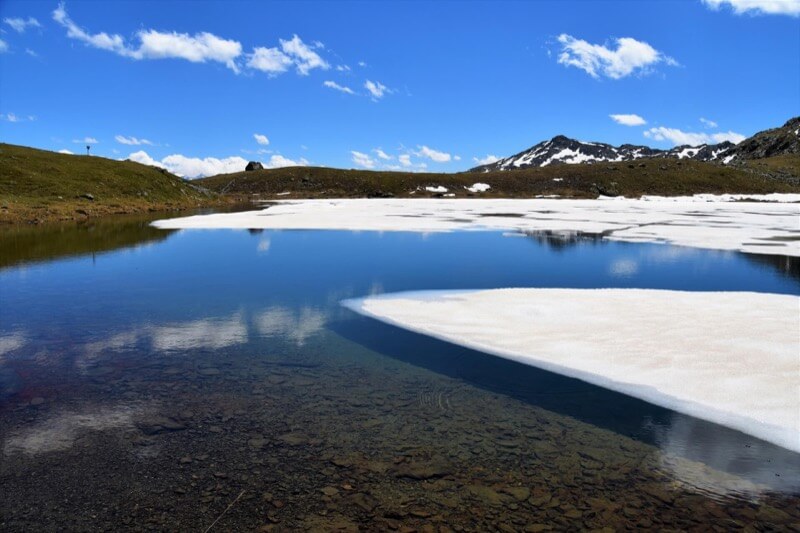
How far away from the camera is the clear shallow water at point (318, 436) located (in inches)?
237

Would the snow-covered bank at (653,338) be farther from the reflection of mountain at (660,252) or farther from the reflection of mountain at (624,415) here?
the reflection of mountain at (660,252)

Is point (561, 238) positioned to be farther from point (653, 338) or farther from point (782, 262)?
point (653, 338)

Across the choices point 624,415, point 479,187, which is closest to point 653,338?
point 624,415

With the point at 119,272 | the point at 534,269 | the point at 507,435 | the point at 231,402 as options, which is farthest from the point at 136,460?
the point at 534,269

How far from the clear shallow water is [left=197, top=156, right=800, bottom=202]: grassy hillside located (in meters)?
113

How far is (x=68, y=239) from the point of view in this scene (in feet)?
108

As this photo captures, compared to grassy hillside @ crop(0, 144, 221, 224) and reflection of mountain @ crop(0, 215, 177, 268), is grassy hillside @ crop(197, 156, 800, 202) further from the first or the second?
reflection of mountain @ crop(0, 215, 177, 268)

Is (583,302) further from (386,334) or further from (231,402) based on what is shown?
(231,402)

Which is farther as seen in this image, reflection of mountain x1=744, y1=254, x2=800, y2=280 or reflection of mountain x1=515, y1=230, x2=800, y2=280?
reflection of mountain x1=515, y1=230, x2=800, y2=280

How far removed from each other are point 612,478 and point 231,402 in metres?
6.04

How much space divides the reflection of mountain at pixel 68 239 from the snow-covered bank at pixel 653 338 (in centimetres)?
1926

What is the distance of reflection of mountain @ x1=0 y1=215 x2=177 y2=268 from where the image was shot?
2608 centimetres

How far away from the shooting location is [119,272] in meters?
21.5

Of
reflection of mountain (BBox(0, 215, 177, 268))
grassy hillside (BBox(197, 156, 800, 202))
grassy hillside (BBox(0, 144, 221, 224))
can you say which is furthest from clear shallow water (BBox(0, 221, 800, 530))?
grassy hillside (BBox(197, 156, 800, 202))
